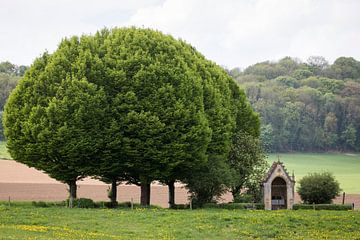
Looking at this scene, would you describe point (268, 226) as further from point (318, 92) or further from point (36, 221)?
point (318, 92)

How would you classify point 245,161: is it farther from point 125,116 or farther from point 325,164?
point 325,164

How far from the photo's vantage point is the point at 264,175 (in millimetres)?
73188

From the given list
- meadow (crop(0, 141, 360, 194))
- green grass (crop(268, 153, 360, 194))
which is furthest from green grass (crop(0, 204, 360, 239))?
green grass (crop(268, 153, 360, 194))

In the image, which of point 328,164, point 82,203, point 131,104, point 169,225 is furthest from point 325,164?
point 169,225

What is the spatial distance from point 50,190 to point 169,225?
2024 inches

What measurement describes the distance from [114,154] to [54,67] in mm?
10547

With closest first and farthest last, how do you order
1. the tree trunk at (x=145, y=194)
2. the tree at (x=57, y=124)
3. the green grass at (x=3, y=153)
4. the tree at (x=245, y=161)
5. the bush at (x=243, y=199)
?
the tree at (x=57, y=124) → the tree trunk at (x=145, y=194) → the bush at (x=243, y=199) → the tree at (x=245, y=161) → the green grass at (x=3, y=153)

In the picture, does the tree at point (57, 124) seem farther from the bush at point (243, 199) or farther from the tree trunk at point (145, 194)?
the bush at point (243, 199)

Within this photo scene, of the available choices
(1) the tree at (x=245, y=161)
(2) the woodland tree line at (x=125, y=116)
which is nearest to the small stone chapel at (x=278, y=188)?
(2) the woodland tree line at (x=125, y=116)

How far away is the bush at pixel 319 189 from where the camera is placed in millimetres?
71188

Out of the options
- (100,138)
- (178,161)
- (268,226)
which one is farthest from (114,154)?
(268,226)

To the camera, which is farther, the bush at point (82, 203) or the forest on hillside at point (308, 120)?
the forest on hillside at point (308, 120)

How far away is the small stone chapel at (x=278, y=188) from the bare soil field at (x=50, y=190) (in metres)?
9.65

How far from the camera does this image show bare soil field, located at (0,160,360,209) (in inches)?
3233
